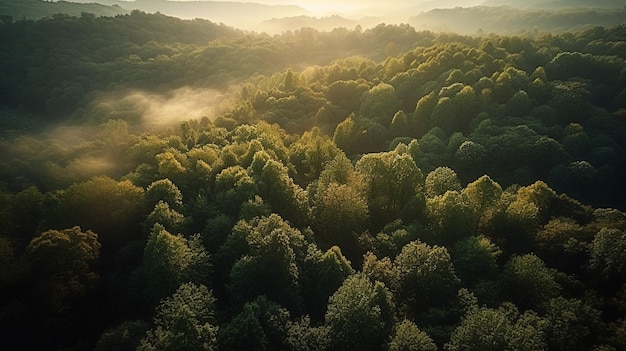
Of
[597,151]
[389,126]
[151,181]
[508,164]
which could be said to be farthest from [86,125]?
[597,151]

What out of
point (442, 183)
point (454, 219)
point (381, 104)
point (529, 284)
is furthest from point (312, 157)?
point (529, 284)

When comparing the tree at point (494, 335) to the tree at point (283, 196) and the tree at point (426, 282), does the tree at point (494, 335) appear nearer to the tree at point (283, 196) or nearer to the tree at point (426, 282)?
the tree at point (426, 282)

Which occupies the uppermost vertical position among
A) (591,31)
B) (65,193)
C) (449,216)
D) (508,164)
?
(591,31)

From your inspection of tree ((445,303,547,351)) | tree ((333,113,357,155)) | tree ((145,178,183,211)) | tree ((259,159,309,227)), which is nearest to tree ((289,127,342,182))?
tree ((333,113,357,155))

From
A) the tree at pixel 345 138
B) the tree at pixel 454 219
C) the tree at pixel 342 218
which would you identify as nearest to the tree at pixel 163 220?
the tree at pixel 342 218

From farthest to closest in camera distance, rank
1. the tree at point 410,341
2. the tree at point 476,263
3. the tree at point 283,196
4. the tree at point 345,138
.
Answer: the tree at point 345,138
the tree at point 283,196
the tree at point 476,263
the tree at point 410,341

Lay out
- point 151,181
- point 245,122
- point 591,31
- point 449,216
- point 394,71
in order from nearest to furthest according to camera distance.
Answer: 1. point 449,216
2. point 151,181
3. point 245,122
4. point 394,71
5. point 591,31

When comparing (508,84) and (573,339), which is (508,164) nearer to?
(508,84)
